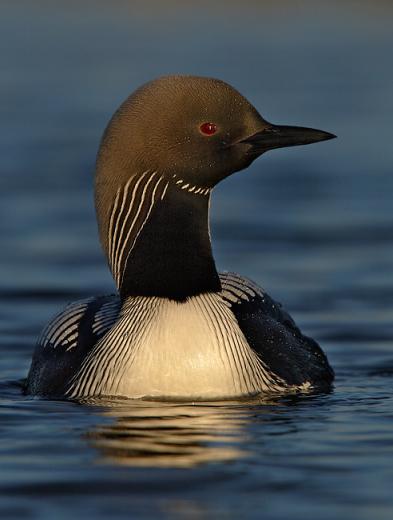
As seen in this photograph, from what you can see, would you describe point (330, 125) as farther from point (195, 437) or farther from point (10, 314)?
point (195, 437)

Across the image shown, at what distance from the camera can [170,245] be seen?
29.6 ft

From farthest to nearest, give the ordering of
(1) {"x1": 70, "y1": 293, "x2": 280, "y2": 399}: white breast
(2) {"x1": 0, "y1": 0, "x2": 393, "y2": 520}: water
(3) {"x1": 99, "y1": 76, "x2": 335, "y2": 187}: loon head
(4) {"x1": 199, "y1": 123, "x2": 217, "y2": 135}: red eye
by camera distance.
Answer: (4) {"x1": 199, "y1": 123, "x2": 217, "y2": 135}: red eye
(3) {"x1": 99, "y1": 76, "x2": 335, "y2": 187}: loon head
(1) {"x1": 70, "y1": 293, "x2": 280, "y2": 399}: white breast
(2) {"x1": 0, "y1": 0, "x2": 393, "y2": 520}: water

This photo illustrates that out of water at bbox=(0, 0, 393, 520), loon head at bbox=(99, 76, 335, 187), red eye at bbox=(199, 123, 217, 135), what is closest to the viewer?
water at bbox=(0, 0, 393, 520)

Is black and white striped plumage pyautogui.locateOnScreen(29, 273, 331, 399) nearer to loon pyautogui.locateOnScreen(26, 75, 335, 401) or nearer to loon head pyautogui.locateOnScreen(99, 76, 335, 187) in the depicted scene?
loon pyautogui.locateOnScreen(26, 75, 335, 401)

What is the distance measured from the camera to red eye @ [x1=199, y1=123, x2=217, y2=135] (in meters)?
9.05

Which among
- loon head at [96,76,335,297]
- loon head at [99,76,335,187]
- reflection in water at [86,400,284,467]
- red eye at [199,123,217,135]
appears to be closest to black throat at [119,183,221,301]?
loon head at [96,76,335,297]

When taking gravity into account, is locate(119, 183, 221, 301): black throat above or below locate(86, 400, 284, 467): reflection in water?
above

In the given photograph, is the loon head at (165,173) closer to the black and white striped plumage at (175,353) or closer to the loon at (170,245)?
the loon at (170,245)

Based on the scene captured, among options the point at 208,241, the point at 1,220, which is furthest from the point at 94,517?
the point at 1,220

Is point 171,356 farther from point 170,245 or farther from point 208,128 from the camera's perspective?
point 208,128

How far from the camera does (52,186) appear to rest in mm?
17984

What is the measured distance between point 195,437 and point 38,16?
25987mm

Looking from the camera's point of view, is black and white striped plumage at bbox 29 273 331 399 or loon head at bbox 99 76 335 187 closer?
black and white striped plumage at bbox 29 273 331 399

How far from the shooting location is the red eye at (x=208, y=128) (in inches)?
356
